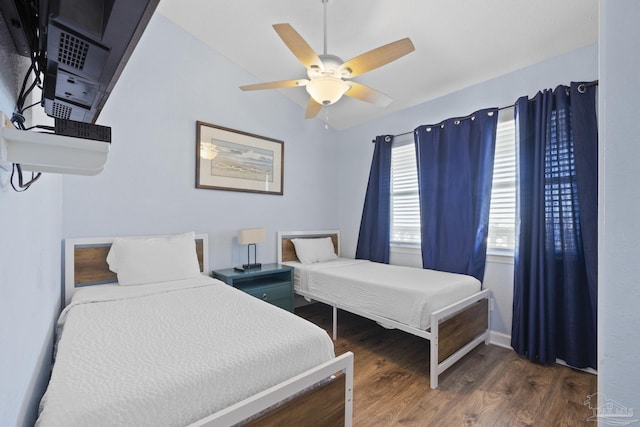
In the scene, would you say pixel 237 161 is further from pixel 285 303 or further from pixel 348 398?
pixel 348 398

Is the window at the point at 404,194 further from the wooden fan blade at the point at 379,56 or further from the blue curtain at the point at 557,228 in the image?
the wooden fan blade at the point at 379,56

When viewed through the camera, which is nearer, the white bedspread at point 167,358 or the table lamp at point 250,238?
the white bedspread at point 167,358

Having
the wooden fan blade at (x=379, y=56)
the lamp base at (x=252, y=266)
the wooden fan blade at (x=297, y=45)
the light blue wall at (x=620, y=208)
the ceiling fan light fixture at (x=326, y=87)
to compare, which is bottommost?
the lamp base at (x=252, y=266)

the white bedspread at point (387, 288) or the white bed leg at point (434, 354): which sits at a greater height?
the white bedspread at point (387, 288)

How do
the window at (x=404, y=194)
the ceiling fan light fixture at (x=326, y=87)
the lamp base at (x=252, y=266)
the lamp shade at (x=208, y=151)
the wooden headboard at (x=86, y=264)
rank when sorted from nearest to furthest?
1. the ceiling fan light fixture at (x=326, y=87)
2. the wooden headboard at (x=86, y=264)
3. the lamp shade at (x=208, y=151)
4. the lamp base at (x=252, y=266)
5. the window at (x=404, y=194)

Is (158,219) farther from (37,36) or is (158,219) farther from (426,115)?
(426,115)

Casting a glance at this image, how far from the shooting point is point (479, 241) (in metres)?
2.74

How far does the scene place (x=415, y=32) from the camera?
2.35 meters

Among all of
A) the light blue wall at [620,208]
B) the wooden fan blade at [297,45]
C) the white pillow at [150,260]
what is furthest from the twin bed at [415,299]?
the wooden fan blade at [297,45]

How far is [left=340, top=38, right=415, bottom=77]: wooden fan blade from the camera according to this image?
68.3 inches

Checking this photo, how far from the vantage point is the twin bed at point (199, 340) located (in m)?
0.91

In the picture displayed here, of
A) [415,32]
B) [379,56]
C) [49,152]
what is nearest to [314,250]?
[379,56]

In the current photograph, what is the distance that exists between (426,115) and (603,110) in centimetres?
289

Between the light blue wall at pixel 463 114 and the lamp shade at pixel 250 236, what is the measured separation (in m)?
1.50
